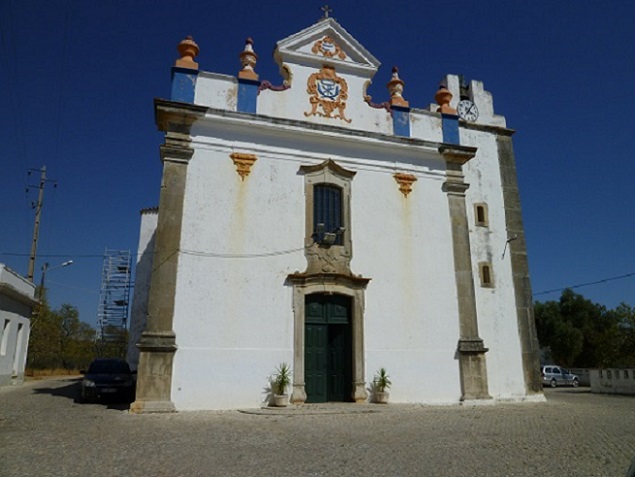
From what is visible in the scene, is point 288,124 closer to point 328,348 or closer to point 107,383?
point 328,348

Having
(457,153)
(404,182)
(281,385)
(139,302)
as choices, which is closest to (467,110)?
(457,153)

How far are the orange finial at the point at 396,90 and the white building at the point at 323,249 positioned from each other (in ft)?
0.16

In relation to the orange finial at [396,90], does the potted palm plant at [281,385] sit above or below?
below

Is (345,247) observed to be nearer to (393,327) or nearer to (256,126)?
(393,327)

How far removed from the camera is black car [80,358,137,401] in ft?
39.8

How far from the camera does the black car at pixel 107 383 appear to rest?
478 inches

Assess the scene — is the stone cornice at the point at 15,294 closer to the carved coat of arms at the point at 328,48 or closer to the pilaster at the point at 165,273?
the pilaster at the point at 165,273

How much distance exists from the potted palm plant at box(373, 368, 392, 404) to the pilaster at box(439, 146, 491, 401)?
2091 millimetres

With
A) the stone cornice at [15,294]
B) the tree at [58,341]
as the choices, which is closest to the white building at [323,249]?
the stone cornice at [15,294]

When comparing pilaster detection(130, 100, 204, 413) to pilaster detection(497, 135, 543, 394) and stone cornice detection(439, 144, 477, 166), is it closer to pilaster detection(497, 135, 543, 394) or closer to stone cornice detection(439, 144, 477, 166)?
stone cornice detection(439, 144, 477, 166)

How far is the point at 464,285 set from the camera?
1286 cm

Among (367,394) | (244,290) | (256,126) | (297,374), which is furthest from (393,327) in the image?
(256,126)

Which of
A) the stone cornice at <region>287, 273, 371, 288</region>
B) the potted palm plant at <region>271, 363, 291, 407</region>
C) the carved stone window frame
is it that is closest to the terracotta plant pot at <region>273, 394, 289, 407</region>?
the potted palm plant at <region>271, 363, 291, 407</region>

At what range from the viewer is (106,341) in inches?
961
